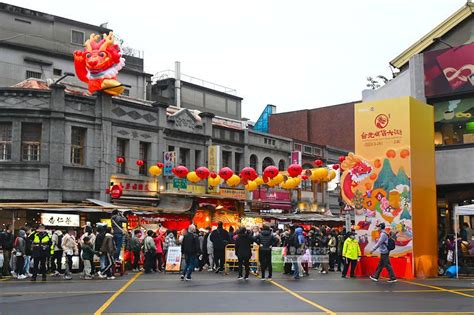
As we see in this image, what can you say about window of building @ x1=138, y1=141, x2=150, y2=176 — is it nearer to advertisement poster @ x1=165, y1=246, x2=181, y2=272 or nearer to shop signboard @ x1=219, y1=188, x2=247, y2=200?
shop signboard @ x1=219, y1=188, x2=247, y2=200

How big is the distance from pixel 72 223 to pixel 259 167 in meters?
18.8

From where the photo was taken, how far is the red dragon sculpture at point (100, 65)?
3316 cm

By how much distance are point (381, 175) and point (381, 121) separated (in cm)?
196

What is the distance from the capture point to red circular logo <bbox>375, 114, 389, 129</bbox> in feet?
72.1

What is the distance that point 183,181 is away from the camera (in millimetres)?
36531

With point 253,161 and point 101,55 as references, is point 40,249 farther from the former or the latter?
point 253,161

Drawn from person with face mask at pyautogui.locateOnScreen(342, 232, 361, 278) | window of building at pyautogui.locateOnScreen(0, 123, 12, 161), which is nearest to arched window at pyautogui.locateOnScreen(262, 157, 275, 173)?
window of building at pyautogui.locateOnScreen(0, 123, 12, 161)

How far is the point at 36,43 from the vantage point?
38.1 meters

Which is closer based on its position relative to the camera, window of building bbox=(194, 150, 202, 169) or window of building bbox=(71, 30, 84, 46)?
window of building bbox=(194, 150, 202, 169)

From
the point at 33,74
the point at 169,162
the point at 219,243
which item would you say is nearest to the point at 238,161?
the point at 169,162

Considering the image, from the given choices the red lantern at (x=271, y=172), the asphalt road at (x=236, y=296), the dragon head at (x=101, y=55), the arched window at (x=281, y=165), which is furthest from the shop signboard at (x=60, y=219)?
the arched window at (x=281, y=165)

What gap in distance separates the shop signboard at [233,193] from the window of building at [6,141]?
1330cm

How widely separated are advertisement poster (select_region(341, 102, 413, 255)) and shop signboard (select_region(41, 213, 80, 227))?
39.9 ft

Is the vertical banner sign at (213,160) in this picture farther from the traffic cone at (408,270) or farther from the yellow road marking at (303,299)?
the yellow road marking at (303,299)
